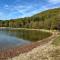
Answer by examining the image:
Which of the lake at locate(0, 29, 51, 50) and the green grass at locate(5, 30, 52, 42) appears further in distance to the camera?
the green grass at locate(5, 30, 52, 42)

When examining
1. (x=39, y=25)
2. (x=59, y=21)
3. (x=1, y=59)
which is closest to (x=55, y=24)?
(x=59, y=21)

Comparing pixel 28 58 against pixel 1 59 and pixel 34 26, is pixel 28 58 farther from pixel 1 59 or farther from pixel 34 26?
pixel 34 26

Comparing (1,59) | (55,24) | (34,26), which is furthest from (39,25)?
(1,59)

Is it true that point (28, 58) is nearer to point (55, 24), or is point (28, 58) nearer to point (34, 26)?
point (55, 24)

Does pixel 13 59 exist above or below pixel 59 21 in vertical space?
below

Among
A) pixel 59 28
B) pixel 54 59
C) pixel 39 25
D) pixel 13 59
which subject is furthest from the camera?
pixel 39 25

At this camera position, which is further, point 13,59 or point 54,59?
point 13,59

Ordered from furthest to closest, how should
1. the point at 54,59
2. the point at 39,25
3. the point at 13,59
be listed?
the point at 39,25
the point at 13,59
the point at 54,59

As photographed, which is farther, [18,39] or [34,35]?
[34,35]

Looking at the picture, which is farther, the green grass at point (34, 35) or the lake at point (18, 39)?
the green grass at point (34, 35)

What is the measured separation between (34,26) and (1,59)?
134 m

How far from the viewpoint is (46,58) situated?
17.6m

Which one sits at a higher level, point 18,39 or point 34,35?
point 34,35

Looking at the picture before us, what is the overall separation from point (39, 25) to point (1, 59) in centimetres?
12591
